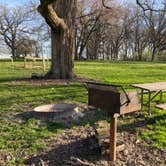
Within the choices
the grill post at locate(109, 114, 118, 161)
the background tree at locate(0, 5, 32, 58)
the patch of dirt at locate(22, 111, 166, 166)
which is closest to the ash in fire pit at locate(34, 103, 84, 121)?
the patch of dirt at locate(22, 111, 166, 166)

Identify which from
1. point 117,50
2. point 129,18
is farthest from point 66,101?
point 117,50

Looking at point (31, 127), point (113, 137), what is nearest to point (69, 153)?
point (113, 137)

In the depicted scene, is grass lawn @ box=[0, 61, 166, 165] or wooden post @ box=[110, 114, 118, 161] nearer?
wooden post @ box=[110, 114, 118, 161]

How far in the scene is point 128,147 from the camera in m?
4.25

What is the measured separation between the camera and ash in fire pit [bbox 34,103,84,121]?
549 centimetres

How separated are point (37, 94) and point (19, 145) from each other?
11.6 ft

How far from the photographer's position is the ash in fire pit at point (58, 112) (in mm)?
5493

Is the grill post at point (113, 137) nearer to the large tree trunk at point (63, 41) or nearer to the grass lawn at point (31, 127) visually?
the grass lawn at point (31, 127)

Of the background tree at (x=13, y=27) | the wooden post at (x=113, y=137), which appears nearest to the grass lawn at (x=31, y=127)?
the wooden post at (x=113, y=137)

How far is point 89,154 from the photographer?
396 cm

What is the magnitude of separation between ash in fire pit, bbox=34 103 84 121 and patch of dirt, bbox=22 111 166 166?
2.90 feet

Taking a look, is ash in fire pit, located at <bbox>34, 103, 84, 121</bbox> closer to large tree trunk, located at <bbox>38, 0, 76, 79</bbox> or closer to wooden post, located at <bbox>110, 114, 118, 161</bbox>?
wooden post, located at <bbox>110, 114, 118, 161</bbox>

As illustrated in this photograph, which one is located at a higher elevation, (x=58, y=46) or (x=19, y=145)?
(x=58, y=46)

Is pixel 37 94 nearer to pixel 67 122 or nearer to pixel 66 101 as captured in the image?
pixel 66 101
